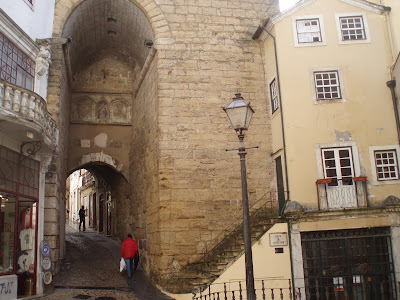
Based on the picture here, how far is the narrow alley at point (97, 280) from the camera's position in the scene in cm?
1052

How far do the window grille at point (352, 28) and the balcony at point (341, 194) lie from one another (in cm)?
403

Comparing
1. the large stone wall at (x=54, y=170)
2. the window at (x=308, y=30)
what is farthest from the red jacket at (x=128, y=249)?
the window at (x=308, y=30)

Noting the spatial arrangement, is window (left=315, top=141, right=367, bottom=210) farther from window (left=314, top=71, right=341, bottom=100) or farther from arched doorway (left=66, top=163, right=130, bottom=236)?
arched doorway (left=66, top=163, right=130, bottom=236)

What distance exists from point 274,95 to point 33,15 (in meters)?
7.01

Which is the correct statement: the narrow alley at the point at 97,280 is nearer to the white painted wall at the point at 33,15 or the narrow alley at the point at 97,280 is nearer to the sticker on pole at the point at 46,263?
the sticker on pole at the point at 46,263

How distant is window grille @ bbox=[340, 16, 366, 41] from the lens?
473 inches

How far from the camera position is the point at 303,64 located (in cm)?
1183

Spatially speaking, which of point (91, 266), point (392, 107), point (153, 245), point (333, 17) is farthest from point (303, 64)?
point (91, 266)

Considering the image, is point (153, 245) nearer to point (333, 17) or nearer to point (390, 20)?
point (333, 17)

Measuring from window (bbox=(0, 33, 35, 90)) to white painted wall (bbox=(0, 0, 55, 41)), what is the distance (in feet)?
2.38

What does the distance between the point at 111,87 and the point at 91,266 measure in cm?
711

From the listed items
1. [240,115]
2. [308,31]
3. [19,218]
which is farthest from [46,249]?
[308,31]

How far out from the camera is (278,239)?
10.5m

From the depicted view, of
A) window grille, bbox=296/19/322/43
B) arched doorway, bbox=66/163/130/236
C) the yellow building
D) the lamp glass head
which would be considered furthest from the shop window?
window grille, bbox=296/19/322/43
